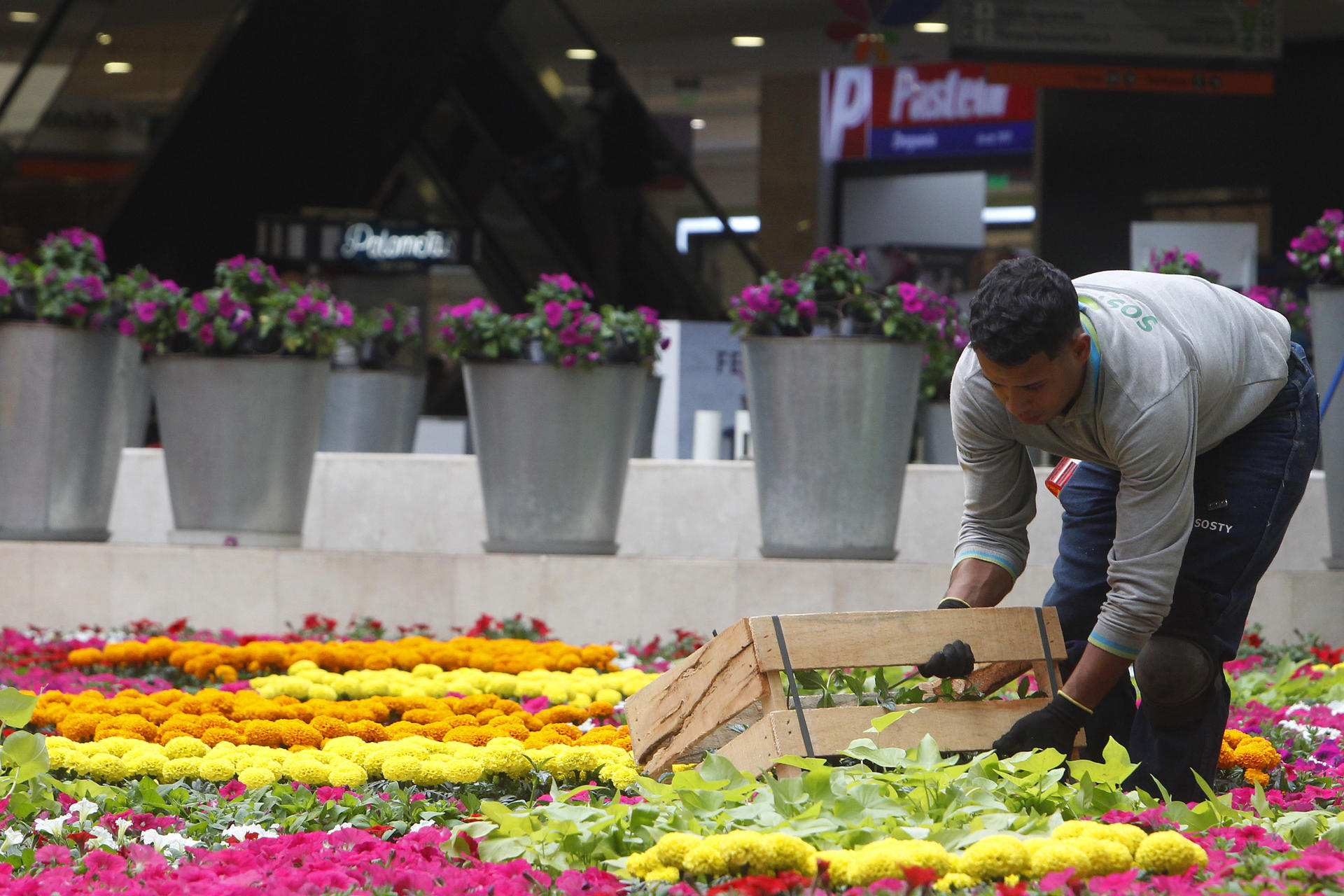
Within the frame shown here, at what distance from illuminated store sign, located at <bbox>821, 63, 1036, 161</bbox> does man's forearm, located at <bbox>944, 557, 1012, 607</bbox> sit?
1192 centimetres

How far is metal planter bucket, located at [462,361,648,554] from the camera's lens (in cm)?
557

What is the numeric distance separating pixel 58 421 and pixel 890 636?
164 inches

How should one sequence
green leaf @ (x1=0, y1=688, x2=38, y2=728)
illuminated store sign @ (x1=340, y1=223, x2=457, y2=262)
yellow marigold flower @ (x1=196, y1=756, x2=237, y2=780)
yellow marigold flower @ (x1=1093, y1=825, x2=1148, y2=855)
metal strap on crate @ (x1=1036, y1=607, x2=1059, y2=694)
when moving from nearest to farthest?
yellow marigold flower @ (x1=1093, y1=825, x2=1148, y2=855), green leaf @ (x1=0, y1=688, x2=38, y2=728), metal strap on crate @ (x1=1036, y1=607, x2=1059, y2=694), yellow marigold flower @ (x1=196, y1=756, x2=237, y2=780), illuminated store sign @ (x1=340, y1=223, x2=457, y2=262)

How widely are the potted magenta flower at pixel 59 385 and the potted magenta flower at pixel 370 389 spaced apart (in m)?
2.34

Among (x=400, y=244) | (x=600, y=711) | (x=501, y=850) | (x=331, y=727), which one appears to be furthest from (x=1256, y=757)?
(x=400, y=244)

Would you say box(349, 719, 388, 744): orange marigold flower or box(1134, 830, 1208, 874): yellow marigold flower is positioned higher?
box(1134, 830, 1208, 874): yellow marigold flower

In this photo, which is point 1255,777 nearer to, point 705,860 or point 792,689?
point 792,689

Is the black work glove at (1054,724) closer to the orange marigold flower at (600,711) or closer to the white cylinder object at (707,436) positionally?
the orange marigold flower at (600,711)

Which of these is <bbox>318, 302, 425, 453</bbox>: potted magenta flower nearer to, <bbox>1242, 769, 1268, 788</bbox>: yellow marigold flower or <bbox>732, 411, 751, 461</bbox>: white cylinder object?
<bbox>732, 411, 751, 461</bbox>: white cylinder object

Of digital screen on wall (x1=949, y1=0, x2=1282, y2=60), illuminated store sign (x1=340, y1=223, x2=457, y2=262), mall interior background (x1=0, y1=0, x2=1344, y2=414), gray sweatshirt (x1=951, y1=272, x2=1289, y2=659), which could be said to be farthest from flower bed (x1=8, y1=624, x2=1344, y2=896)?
illuminated store sign (x1=340, y1=223, x2=457, y2=262)

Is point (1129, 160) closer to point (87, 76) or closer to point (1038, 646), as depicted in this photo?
point (87, 76)

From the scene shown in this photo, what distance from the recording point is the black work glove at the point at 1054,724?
244 cm

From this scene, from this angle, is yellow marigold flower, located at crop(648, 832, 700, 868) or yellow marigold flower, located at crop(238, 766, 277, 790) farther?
yellow marigold flower, located at crop(238, 766, 277, 790)

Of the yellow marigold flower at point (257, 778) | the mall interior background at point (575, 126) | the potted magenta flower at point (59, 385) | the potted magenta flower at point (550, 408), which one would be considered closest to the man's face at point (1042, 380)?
the yellow marigold flower at point (257, 778)
